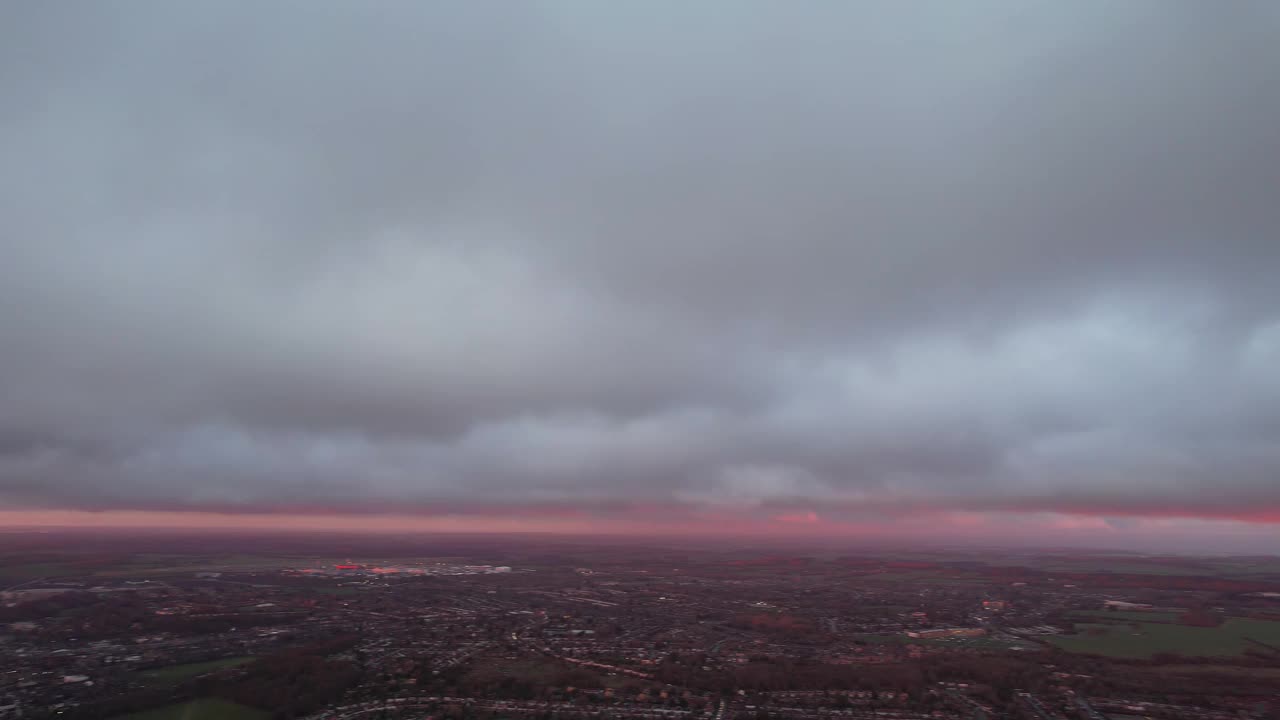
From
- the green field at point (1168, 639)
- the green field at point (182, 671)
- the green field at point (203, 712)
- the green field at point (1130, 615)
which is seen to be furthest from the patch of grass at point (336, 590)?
the green field at point (1130, 615)

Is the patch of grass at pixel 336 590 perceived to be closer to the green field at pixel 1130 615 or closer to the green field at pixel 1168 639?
the green field at pixel 1168 639

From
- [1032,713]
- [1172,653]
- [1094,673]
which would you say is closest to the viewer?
[1032,713]

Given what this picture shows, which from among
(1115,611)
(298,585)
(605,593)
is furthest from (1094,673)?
(298,585)

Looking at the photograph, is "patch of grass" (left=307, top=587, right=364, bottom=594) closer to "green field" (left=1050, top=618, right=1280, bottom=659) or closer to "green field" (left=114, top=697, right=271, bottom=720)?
"green field" (left=114, top=697, right=271, bottom=720)

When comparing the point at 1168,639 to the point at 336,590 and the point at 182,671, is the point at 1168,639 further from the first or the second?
the point at 336,590

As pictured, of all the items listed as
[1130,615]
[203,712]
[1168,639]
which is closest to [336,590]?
[203,712]

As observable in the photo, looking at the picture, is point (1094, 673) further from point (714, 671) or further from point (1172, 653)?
point (714, 671)

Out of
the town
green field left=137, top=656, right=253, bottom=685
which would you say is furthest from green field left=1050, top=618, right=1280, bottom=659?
green field left=137, top=656, right=253, bottom=685
